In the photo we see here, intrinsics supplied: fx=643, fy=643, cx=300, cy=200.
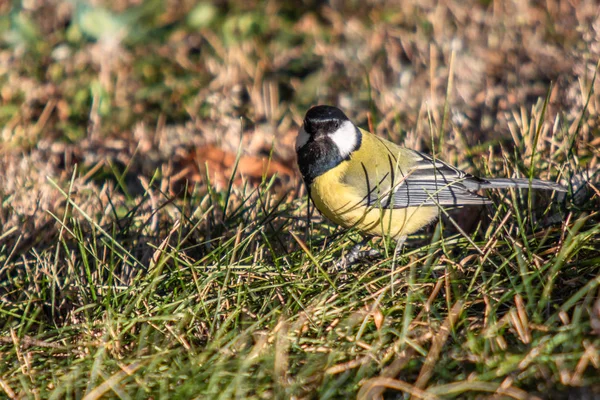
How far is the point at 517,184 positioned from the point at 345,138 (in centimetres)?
86

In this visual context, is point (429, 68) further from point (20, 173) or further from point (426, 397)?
point (426, 397)

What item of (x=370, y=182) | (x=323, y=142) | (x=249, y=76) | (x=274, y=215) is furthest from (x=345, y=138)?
(x=249, y=76)

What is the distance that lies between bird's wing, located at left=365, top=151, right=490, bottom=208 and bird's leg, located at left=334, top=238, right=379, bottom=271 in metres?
0.20

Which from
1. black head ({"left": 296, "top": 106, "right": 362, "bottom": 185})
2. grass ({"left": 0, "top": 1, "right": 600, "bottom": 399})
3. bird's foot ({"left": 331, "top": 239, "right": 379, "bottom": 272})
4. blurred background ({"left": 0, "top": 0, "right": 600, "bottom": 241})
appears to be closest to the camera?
grass ({"left": 0, "top": 1, "right": 600, "bottom": 399})

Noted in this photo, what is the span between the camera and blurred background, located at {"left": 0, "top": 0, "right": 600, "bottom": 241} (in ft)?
13.9

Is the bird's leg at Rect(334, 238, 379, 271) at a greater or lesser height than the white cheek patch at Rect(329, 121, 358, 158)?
lesser

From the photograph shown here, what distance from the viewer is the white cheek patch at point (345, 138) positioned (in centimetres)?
317

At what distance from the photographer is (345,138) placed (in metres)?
3.21

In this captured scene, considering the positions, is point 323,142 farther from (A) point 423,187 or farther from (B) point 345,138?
(A) point 423,187

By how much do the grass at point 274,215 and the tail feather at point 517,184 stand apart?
0.25ft

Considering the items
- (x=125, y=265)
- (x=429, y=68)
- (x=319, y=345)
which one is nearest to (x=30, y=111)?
(x=125, y=265)

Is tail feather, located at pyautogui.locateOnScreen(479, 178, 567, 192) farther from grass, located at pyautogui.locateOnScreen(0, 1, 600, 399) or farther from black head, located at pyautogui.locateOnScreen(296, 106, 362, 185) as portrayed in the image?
black head, located at pyautogui.locateOnScreen(296, 106, 362, 185)

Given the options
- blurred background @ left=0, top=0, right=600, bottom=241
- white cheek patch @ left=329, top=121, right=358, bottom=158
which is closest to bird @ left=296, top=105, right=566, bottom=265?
white cheek patch @ left=329, top=121, right=358, bottom=158

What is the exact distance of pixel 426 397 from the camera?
1879 millimetres
